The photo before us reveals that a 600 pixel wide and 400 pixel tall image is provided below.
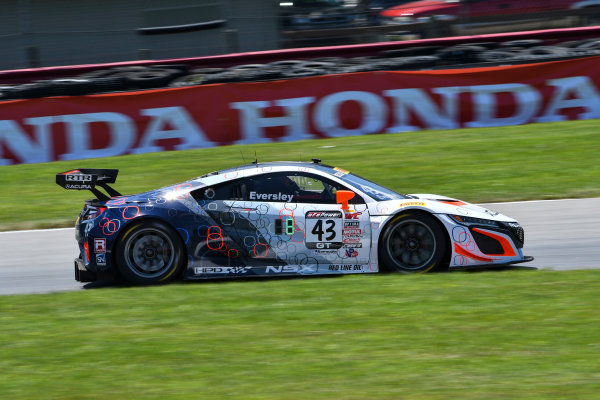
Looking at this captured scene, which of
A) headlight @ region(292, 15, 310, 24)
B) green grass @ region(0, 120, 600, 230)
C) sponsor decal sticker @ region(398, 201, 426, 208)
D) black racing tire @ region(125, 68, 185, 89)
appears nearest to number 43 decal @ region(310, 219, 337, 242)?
sponsor decal sticker @ region(398, 201, 426, 208)

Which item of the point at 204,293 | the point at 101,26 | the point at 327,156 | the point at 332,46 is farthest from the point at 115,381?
the point at 101,26

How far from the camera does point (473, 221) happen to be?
840cm

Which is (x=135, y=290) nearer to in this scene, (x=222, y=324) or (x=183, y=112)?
(x=222, y=324)

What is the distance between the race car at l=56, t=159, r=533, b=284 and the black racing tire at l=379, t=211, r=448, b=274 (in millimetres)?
10

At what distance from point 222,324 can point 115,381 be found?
1424 millimetres

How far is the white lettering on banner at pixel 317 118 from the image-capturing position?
16.4 m

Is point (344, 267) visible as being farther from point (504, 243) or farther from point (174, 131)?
point (174, 131)

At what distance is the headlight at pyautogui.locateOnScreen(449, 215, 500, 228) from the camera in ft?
27.5

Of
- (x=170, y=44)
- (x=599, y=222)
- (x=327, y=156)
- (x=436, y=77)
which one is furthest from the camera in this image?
(x=170, y=44)

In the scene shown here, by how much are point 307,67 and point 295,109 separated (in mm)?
1923

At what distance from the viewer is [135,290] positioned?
8.28 meters

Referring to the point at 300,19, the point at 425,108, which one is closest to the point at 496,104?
the point at 425,108

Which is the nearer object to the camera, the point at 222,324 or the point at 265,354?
the point at 265,354

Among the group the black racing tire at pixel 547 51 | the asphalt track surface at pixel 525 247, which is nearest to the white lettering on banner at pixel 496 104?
the black racing tire at pixel 547 51
